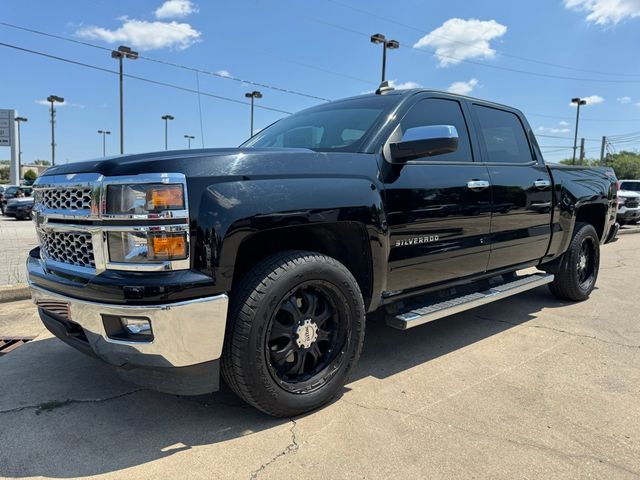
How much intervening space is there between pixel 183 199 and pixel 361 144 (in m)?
1.33

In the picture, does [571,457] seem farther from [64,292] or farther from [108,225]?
[64,292]

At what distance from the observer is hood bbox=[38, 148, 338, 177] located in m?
2.34

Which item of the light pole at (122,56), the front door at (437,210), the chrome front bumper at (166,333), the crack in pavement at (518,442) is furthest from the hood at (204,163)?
the light pole at (122,56)

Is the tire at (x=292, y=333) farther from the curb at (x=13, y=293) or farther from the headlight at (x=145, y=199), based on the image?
the curb at (x=13, y=293)

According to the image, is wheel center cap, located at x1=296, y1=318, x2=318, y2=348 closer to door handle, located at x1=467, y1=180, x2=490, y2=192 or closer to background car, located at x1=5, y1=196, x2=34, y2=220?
door handle, located at x1=467, y1=180, x2=490, y2=192

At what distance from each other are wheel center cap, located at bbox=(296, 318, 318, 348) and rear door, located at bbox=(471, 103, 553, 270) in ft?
6.28

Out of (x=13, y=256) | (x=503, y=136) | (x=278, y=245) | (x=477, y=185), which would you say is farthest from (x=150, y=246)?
(x=13, y=256)

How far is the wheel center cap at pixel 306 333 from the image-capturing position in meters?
2.78

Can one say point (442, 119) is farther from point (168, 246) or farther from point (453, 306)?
Result: point (168, 246)

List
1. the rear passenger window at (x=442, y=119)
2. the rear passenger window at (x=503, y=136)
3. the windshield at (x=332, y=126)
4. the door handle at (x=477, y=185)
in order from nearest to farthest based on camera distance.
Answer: the windshield at (x=332, y=126) < the rear passenger window at (x=442, y=119) < the door handle at (x=477, y=185) < the rear passenger window at (x=503, y=136)

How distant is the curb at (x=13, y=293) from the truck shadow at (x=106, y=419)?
57.2 inches

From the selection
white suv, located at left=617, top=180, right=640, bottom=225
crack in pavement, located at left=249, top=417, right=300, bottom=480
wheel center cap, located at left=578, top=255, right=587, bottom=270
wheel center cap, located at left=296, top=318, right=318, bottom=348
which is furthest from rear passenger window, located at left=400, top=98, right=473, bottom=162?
white suv, located at left=617, top=180, right=640, bottom=225

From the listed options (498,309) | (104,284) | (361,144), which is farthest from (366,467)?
(498,309)

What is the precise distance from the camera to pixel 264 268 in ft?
8.49
